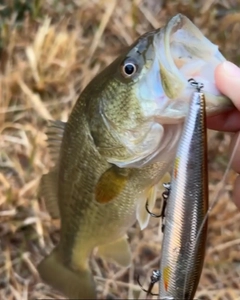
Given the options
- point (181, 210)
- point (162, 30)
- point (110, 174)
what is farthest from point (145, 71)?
point (181, 210)

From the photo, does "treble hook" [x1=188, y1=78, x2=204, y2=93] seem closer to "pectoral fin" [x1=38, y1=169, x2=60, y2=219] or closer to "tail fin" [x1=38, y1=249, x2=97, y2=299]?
"pectoral fin" [x1=38, y1=169, x2=60, y2=219]

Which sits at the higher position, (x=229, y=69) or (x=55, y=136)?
(x=229, y=69)

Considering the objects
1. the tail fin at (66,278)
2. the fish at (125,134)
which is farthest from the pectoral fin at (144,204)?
the tail fin at (66,278)

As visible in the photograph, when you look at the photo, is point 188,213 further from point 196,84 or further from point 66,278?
point 66,278

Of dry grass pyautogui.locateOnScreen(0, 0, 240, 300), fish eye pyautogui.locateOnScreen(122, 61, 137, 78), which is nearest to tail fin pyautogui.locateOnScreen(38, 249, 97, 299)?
dry grass pyautogui.locateOnScreen(0, 0, 240, 300)

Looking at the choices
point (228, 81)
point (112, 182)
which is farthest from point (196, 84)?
point (112, 182)

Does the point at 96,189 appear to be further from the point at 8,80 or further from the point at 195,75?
the point at 8,80
